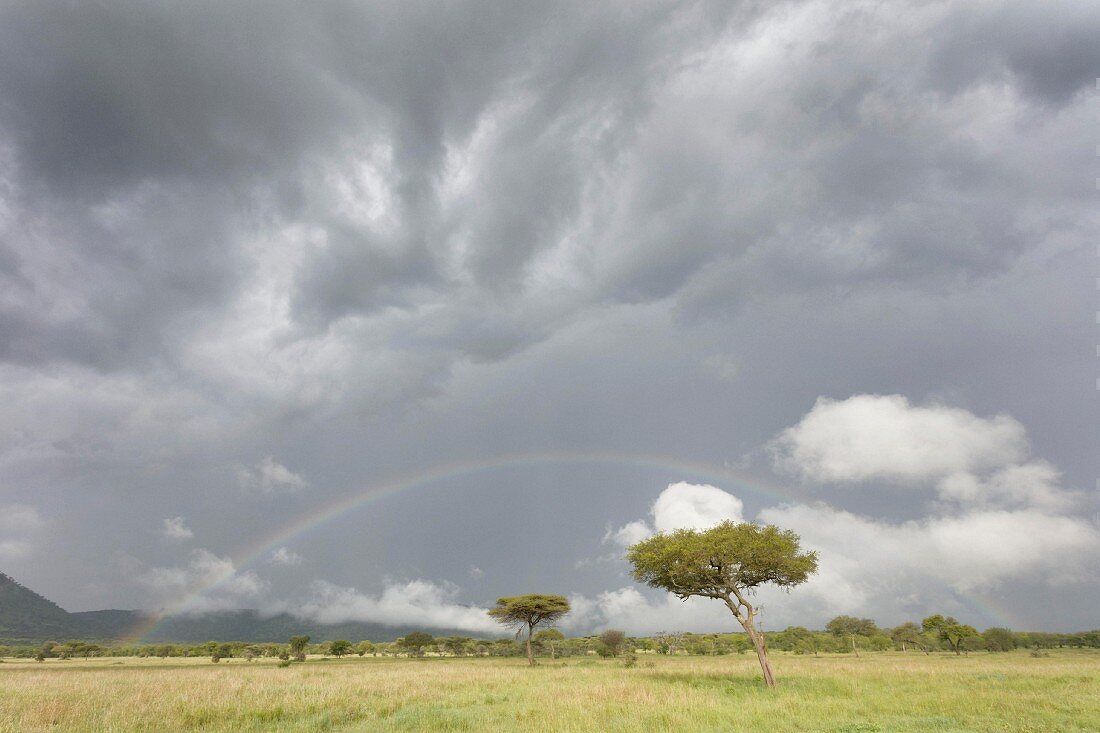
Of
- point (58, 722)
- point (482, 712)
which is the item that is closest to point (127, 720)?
point (58, 722)

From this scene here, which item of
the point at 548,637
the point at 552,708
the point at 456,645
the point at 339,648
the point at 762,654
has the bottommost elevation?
the point at 456,645

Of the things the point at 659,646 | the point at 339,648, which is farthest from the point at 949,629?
the point at 339,648

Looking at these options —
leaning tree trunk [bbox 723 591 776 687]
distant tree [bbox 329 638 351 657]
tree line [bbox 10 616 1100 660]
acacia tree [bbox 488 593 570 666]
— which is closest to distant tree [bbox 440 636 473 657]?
tree line [bbox 10 616 1100 660]

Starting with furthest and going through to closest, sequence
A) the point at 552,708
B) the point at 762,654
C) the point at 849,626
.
→ the point at 849,626 → the point at 762,654 → the point at 552,708

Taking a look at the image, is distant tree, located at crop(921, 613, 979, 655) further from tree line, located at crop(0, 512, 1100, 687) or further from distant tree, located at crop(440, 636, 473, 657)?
distant tree, located at crop(440, 636, 473, 657)

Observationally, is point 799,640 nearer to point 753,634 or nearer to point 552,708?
point 753,634

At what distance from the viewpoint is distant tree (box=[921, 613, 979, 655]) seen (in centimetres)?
7325

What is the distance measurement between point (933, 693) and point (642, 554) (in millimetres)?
14682

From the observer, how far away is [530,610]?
56.0 m

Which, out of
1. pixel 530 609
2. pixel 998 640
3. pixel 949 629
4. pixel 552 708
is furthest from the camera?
pixel 998 640

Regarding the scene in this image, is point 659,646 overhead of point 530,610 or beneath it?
beneath

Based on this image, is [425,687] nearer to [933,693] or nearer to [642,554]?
[642,554]

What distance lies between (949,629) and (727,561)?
237ft

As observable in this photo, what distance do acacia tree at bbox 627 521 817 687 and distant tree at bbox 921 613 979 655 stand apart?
6456cm
